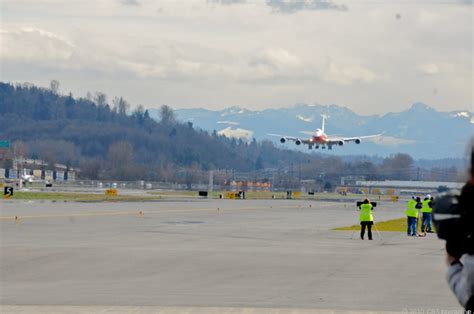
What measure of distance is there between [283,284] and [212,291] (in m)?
2.13

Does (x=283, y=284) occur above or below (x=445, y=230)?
below

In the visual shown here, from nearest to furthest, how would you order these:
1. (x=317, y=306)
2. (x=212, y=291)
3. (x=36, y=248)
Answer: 1. (x=317, y=306)
2. (x=212, y=291)
3. (x=36, y=248)

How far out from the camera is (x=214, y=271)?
2431 cm

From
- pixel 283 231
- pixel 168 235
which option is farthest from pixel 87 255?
pixel 283 231

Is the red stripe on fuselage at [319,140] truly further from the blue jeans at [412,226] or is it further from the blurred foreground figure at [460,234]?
the blurred foreground figure at [460,234]

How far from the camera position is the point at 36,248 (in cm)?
3077

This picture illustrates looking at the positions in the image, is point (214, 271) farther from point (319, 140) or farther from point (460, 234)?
point (319, 140)

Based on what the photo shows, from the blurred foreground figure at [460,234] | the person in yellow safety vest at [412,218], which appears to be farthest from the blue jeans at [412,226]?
the blurred foreground figure at [460,234]

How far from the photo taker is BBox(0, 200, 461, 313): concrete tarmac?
Result: 1783 centimetres

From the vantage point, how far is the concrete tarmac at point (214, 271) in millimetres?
17828

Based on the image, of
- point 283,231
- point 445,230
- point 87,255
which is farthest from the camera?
point 283,231

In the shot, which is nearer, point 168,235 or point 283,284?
point 283,284

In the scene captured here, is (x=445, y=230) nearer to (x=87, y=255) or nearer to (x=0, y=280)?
(x=0, y=280)

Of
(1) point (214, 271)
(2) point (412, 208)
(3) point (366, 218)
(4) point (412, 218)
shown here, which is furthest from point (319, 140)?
(1) point (214, 271)
